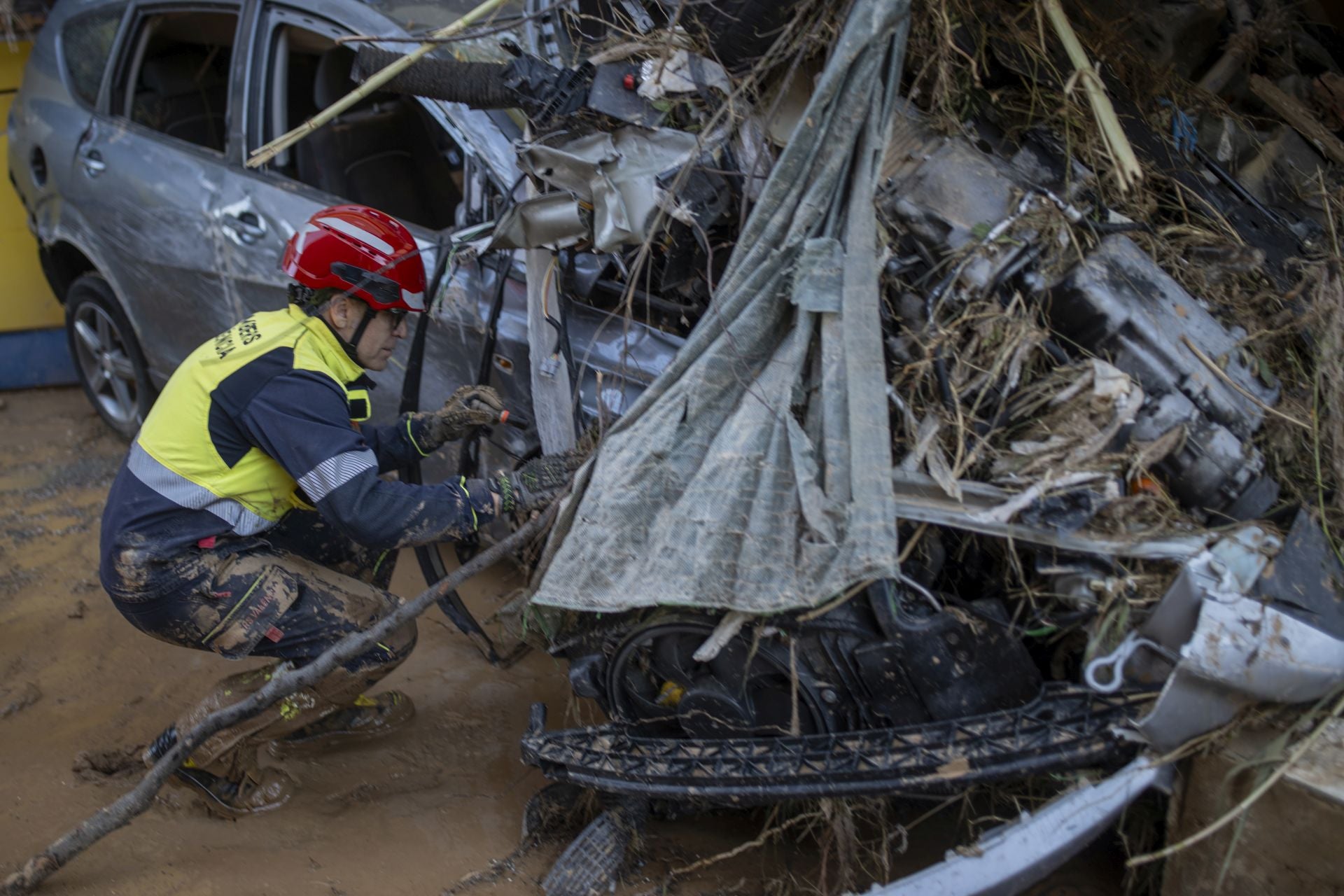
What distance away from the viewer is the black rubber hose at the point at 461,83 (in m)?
3.03

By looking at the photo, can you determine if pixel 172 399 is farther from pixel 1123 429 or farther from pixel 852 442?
pixel 1123 429

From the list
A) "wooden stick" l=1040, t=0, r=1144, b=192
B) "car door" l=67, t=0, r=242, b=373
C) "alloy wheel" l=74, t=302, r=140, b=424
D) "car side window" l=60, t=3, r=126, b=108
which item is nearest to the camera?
"wooden stick" l=1040, t=0, r=1144, b=192

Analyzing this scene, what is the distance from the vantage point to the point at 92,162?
14.9 feet

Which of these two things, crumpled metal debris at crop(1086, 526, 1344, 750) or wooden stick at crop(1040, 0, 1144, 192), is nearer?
crumpled metal debris at crop(1086, 526, 1344, 750)

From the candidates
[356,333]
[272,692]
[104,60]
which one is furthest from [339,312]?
[104,60]

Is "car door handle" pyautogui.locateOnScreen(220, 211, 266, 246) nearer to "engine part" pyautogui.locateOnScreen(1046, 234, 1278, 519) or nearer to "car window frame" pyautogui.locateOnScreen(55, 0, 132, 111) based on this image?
"car window frame" pyautogui.locateOnScreen(55, 0, 132, 111)

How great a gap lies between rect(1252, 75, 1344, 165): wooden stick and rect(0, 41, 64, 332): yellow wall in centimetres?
590

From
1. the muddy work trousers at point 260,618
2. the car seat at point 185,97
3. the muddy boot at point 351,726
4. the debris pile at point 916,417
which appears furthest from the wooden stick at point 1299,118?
the car seat at point 185,97

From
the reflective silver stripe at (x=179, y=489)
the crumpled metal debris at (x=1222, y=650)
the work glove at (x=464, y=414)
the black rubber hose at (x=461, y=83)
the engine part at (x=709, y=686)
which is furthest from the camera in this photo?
the work glove at (x=464, y=414)

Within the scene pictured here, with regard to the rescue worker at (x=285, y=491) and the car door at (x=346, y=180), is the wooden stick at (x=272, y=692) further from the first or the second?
the car door at (x=346, y=180)

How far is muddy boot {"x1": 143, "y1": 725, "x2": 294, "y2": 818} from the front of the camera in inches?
123

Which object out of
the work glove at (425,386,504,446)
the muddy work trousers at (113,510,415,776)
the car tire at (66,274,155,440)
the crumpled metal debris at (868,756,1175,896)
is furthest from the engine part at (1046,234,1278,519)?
the car tire at (66,274,155,440)

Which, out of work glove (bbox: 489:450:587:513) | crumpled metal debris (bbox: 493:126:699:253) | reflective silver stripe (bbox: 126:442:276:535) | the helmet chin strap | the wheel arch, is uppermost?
crumpled metal debris (bbox: 493:126:699:253)

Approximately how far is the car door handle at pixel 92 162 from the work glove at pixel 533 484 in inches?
111
